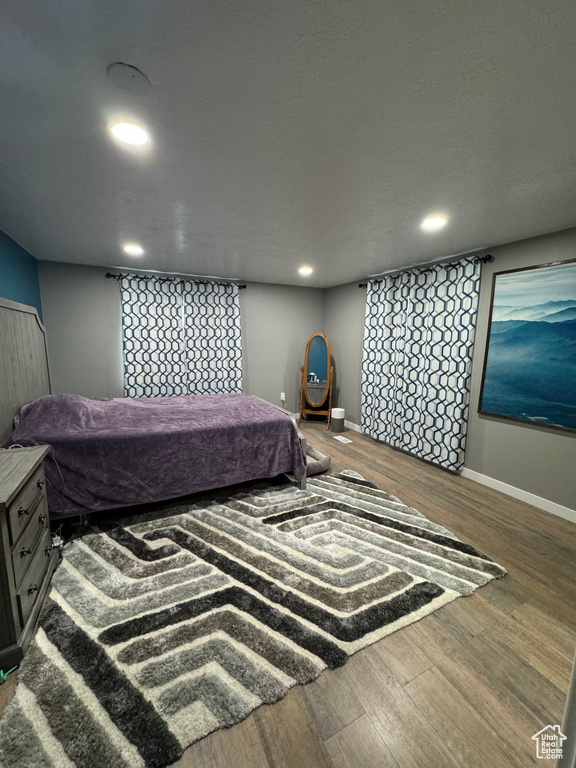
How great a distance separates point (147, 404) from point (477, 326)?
11.5ft

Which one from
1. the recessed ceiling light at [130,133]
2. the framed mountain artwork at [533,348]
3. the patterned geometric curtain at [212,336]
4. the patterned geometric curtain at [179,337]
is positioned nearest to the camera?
the recessed ceiling light at [130,133]

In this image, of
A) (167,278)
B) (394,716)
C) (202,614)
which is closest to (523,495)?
(394,716)

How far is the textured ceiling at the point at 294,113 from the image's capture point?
848 millimetres

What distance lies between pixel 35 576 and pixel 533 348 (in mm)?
3807

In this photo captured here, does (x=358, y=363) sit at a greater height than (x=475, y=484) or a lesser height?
greater

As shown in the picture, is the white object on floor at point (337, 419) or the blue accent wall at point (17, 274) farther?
the white object on floor at point (337, 419)

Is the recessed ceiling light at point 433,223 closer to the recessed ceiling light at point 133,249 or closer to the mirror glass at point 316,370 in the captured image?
the recessed ceiling light at point 133,249

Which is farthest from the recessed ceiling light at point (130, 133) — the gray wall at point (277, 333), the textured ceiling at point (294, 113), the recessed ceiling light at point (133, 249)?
the gray wall at point (277, 333)

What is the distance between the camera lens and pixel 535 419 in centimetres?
269

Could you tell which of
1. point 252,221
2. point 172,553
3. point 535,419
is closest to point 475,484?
point 535,419

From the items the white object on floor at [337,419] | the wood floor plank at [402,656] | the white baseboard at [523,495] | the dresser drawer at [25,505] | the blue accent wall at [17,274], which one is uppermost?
the blue accent wall at [17,274]

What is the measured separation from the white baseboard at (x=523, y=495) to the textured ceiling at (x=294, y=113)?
2256 millimetres

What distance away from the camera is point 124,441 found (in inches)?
91.3

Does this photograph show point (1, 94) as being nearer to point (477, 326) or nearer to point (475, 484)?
point (477, 326)
